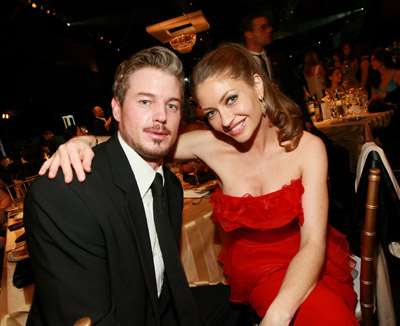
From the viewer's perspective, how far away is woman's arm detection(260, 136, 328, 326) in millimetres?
1176

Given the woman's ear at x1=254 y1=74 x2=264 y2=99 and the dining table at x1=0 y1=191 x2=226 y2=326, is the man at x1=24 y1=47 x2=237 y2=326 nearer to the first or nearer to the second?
the dining table at x1=0 y1=191 x2=226 y2=326

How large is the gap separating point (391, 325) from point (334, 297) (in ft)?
1.82

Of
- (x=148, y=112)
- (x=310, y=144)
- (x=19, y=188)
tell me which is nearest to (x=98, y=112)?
(x=19, y=188)

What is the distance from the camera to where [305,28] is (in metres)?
14.8

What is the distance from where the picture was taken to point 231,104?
1.50 m

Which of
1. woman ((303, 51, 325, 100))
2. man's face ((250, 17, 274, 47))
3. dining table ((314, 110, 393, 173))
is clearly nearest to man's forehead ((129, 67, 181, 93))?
man's face ((250, 17, 274, 47))

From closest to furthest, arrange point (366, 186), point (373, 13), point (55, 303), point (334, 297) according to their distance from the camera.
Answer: point (55, 303) → point (334, 297) → point (366, 186) → point (373, 13)

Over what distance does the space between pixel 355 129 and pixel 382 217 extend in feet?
8.62

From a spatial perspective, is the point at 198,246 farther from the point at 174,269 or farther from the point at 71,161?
the point at 71,161

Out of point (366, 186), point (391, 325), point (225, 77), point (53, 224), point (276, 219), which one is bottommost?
point (391, 325)

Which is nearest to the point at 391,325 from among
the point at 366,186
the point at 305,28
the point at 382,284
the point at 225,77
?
the point at 382,284

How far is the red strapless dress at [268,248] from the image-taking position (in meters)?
1.41

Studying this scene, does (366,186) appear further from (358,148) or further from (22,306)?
(358,148)

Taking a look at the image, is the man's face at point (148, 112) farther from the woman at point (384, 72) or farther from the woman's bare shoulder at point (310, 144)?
the woman at point (384, 72)
